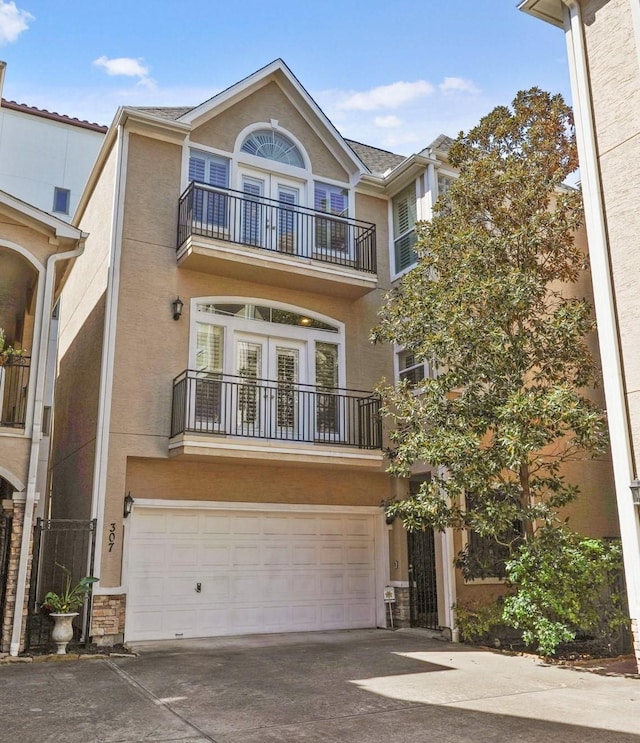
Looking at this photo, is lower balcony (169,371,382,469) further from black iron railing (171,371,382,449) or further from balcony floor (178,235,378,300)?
balcony floor (178,235,378,300)

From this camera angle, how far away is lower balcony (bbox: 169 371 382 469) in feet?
37.5

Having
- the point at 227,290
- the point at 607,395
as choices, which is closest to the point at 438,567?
the point at 607,395

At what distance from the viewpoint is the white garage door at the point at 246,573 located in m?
11.4

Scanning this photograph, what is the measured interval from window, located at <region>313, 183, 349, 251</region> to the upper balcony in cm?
2

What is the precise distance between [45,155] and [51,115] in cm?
127

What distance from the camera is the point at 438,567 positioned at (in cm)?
1194

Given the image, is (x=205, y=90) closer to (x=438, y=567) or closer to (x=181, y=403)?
(x=181, y=403)

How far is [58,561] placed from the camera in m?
13.1

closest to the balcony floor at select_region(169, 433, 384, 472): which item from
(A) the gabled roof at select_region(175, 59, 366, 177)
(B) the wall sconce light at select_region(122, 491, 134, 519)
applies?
(B) the wall sconce light at select_region(122, 491, 134, 519)

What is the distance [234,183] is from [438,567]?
8.37m

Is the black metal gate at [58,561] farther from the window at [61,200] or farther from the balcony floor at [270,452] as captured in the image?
the window at [61,200]

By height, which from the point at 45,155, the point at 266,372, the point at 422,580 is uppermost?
the point at 45,155

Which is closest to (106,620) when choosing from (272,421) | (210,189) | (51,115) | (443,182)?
(272,421)

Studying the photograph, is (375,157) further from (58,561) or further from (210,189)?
(58,561)
